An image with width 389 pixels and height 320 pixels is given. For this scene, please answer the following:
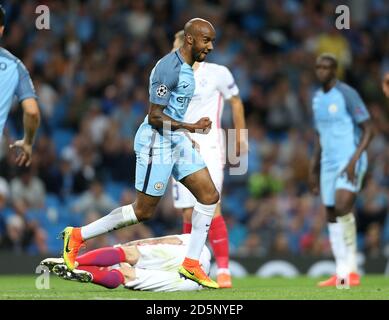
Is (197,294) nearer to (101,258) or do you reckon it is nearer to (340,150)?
(101,258)

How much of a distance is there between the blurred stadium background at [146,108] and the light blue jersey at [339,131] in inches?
145

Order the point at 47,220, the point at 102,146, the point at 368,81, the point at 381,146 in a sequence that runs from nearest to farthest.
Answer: the point at 47,220, the point at 102,146, the point at 381,146, the point at 368,81

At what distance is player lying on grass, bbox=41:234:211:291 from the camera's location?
32.3ft

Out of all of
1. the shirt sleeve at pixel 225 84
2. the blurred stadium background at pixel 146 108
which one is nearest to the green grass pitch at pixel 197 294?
the shirt sleeve at pixel 225 84

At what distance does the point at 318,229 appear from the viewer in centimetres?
1711

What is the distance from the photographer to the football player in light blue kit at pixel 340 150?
12.4 meters

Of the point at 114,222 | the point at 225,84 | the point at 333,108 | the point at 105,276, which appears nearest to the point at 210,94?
the point at 225,84

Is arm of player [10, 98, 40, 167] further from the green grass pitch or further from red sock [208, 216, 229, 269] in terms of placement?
red sock [208, 216, 229, 269]

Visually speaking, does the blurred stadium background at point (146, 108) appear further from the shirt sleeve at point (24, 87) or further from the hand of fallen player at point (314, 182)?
the shirt sleeve at point (24, 87)

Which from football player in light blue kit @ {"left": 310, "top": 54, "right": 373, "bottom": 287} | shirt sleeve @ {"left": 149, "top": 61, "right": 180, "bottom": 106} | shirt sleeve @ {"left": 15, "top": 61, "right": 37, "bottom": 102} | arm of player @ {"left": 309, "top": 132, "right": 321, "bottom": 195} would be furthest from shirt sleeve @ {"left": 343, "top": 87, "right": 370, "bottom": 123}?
shirt sleeve @ {"left": 15, "top": 61, "right": 37, "bottom": 102}

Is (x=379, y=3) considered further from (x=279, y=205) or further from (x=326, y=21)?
(x=279, y=205)

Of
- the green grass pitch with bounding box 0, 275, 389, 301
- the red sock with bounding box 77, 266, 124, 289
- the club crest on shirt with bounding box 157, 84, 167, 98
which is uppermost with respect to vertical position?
the club crest on shirt with bounding box 157, 84, 167, 98

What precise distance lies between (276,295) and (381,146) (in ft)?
31.9

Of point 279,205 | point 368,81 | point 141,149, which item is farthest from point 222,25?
point 141,149
